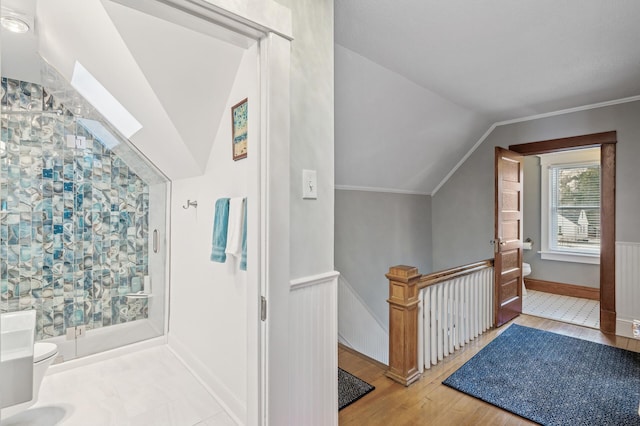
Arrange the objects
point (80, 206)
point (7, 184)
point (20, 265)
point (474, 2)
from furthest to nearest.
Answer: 1. point (80, 206)
2. point (20, 265)
3. point (7, 184)
4. point (474, 2)

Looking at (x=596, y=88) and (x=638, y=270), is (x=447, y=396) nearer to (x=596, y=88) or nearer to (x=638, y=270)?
(x=638, y=270)

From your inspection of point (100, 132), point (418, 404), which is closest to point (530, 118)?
point (418, 404)

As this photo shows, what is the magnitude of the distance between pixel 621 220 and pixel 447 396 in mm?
2678

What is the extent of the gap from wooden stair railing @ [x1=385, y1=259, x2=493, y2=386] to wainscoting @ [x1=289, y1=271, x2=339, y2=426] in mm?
855

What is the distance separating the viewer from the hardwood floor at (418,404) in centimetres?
187

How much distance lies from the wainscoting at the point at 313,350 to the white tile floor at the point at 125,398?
2.16 ft

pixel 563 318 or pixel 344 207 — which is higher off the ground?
pixel 344 207

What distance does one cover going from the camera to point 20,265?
2.01 metres

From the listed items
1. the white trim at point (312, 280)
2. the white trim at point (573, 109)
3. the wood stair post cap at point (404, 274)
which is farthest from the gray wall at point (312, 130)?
the white trim at point (573, 109)

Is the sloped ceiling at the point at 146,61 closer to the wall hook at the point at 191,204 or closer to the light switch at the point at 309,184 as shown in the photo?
the wall hook at the point at 191,204

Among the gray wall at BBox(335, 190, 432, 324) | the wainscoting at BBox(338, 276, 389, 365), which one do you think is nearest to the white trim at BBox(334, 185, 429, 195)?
the gray wall at BBox(335, 190, 432, 324)

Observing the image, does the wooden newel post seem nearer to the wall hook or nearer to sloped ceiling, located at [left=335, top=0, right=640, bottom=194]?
sloped ceiling, located at [left=335, top=0, right=640, bottom=194]

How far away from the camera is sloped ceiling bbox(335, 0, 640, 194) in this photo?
1807mm

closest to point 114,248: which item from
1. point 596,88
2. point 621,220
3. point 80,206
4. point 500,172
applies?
point 80,206
